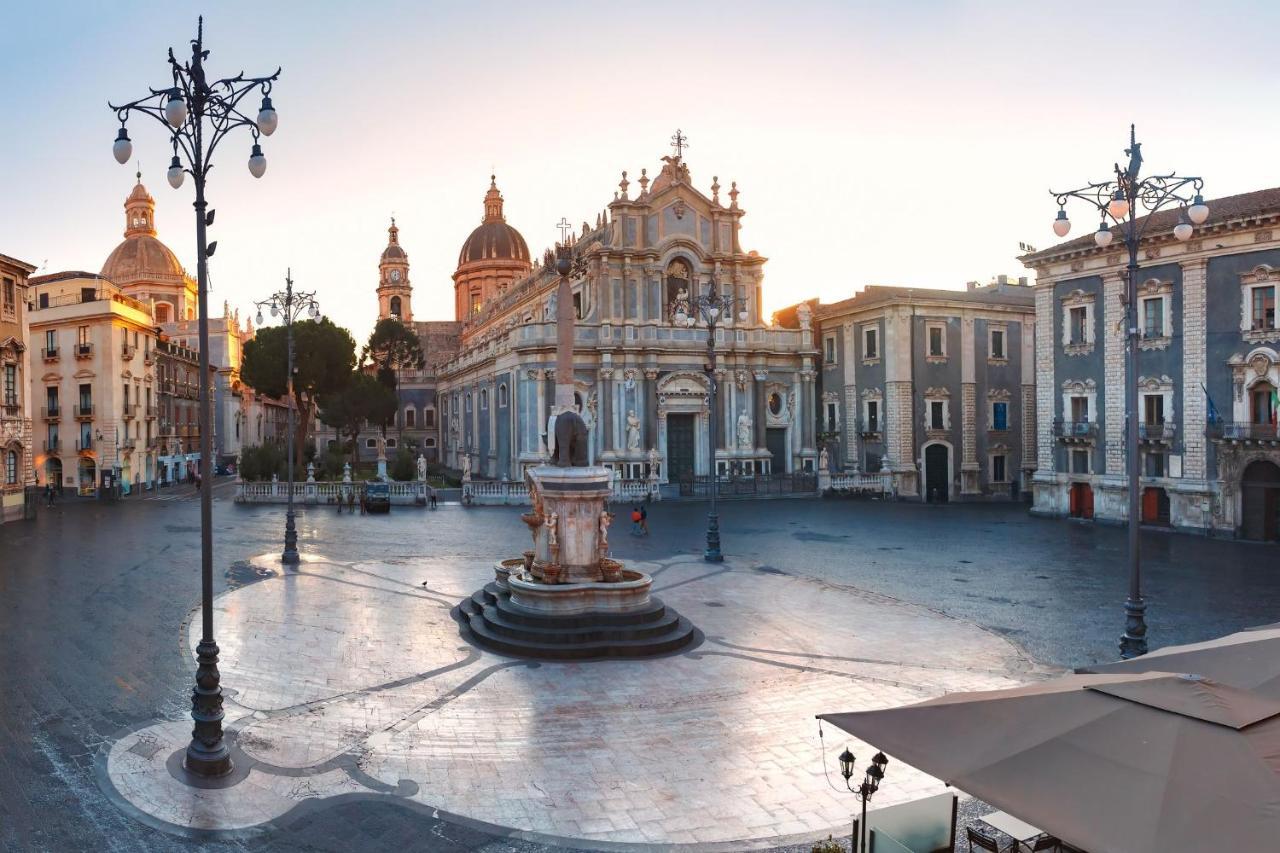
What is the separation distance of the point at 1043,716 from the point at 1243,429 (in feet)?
89.8

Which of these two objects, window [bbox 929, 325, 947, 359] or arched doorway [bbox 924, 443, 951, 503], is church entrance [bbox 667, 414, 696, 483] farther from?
window [bbox 929, 325, 947, 359]

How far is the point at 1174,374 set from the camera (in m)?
29.4

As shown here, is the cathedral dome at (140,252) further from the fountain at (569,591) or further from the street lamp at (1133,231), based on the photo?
the street lamp at (1133,231)

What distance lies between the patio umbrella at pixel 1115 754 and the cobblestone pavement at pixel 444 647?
116 inches

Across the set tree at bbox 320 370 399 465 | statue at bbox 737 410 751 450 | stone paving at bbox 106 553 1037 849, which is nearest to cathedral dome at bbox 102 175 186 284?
tree at bbox 320 370 399 465

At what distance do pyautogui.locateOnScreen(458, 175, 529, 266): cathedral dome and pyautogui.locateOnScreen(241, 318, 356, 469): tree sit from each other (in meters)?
26.1

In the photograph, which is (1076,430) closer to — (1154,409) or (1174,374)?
(1154,409)

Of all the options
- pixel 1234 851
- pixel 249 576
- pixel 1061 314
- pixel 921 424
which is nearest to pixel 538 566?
pixel 249 576

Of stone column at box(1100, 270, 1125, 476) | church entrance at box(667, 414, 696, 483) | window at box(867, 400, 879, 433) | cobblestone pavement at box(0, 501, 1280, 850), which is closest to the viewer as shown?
cobblestone pavement at box(0, 501, 1280, 850)

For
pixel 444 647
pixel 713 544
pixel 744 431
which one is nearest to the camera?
A: pixel 444 647

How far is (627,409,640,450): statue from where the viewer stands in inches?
1695

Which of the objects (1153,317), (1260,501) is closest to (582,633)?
(1260,501)

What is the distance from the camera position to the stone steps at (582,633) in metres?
13.2

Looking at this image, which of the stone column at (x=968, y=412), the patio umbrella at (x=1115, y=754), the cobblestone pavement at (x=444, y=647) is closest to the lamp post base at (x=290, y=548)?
the cobblestone pavement at (x=444, y=647)
